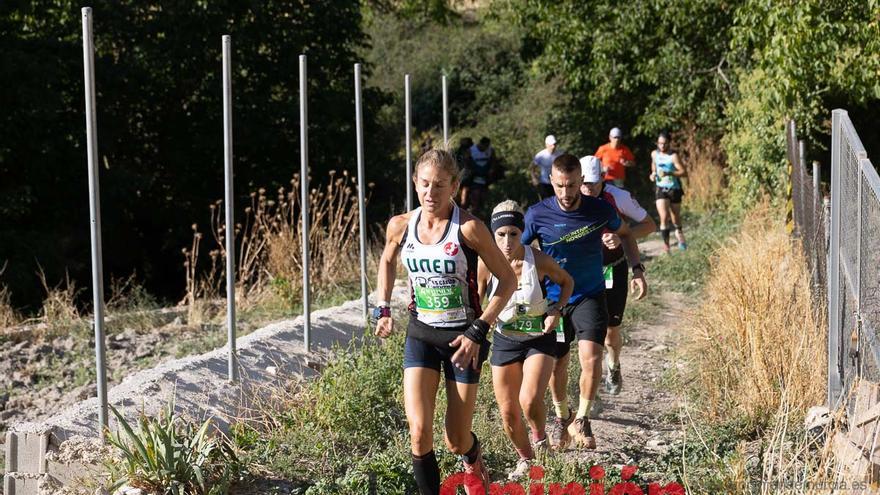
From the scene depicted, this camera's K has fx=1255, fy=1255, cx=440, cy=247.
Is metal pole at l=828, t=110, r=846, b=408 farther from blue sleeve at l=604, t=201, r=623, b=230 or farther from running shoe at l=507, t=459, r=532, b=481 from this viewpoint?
running shoe at l=507, t=459, r=532, b=481

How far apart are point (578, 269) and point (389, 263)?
155 centimetres

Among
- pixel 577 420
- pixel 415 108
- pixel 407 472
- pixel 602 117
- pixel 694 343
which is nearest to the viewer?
pixel 407 472

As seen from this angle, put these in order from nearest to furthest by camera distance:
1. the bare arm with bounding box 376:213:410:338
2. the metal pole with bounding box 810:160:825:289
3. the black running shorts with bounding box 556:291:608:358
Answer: the bare arm with bounding box 376:213:410:338 → the black running shorts with bounding box 556:291:608:358 → the metal pole with bounding box 810:160:825:289

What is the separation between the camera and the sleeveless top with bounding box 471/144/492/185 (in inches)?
798

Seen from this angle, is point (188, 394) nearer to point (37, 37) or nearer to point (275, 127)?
point (37, 37)

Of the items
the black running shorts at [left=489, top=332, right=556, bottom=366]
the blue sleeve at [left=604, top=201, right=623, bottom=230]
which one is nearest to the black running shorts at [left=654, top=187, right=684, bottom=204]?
the blue sleeve at [left=604, top=201, right=623, bottom=230]

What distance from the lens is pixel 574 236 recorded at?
7156 millimetres

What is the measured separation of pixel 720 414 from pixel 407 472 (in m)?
2.08

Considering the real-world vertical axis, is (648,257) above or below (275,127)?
below

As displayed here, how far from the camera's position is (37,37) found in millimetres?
18359

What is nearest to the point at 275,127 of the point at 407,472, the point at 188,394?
the point at 188,394

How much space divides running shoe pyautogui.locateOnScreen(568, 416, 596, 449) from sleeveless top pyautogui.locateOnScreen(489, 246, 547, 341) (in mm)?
975

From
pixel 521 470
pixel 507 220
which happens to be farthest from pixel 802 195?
pixel 521 470

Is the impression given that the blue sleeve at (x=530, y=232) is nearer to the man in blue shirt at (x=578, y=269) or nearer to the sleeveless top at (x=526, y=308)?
the man in blue shirt at (x=578, y=269)
